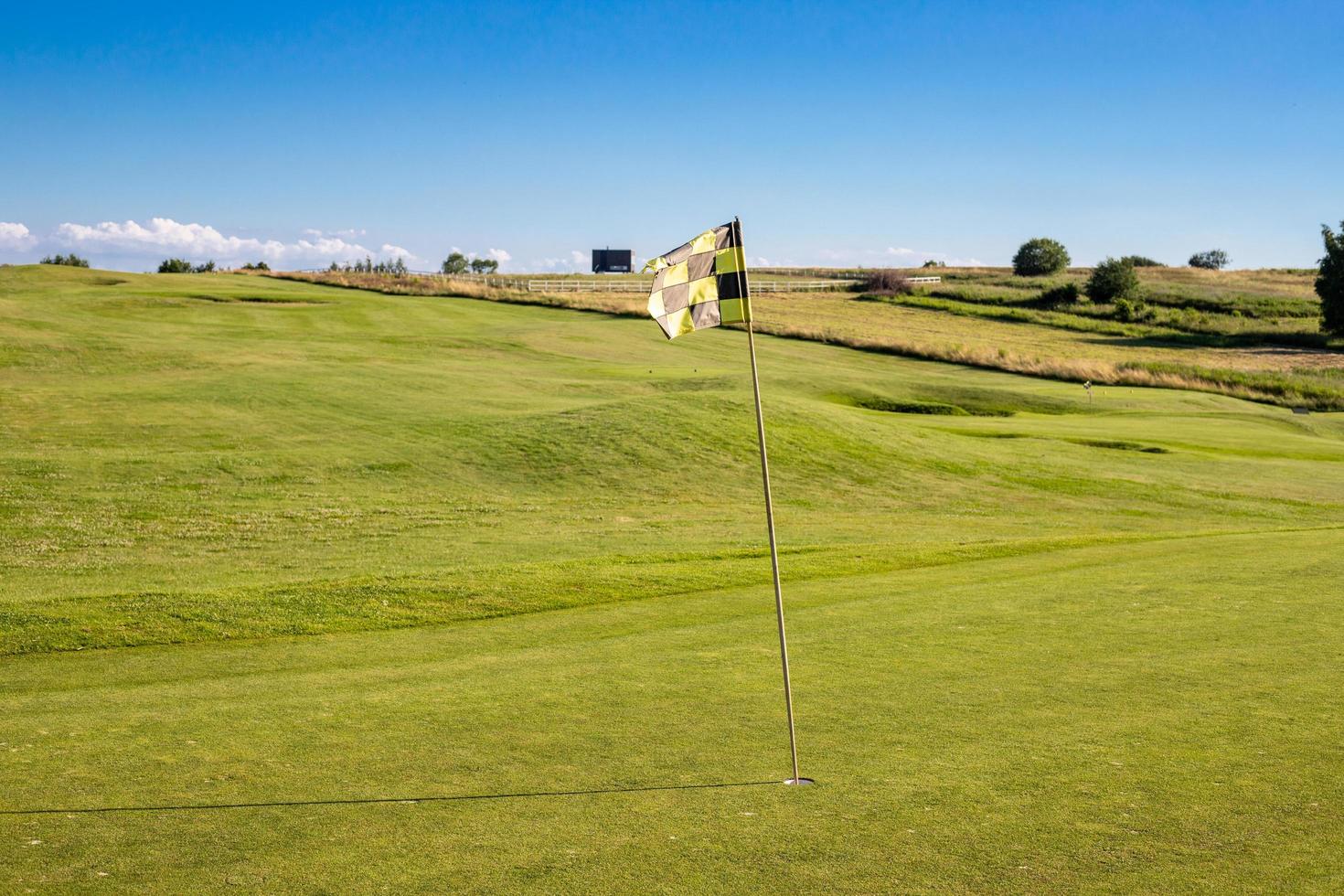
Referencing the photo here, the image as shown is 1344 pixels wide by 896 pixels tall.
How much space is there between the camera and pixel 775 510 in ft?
84.4

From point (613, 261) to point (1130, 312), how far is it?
8657cm

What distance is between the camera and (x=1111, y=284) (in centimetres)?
9506

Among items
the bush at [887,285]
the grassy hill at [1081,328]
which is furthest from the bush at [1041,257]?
the bush at [887,285]

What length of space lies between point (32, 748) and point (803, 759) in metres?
5.69

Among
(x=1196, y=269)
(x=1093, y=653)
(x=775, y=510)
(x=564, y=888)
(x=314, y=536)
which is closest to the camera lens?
(x=564, y=888)

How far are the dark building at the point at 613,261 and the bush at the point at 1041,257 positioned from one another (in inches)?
2153

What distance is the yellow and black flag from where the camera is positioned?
29.2 feet

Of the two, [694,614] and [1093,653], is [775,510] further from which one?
[1093,653]

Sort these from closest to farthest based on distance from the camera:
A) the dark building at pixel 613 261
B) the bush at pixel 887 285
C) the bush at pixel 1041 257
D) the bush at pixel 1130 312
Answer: the bush at pixel 1130 312 < the bush at pixel 887 285 < the bush at pixel 1041 257 < the dark building at pixel 613 261

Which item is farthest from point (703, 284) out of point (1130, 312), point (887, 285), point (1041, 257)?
point (1041, 257)

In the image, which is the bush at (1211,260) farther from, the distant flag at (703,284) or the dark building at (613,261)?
the distant flag at (703,284)

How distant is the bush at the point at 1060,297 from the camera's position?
95.9 meters

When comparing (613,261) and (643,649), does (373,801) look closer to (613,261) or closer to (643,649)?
(643,649)

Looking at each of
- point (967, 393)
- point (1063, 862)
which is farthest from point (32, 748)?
point (967, 393)
